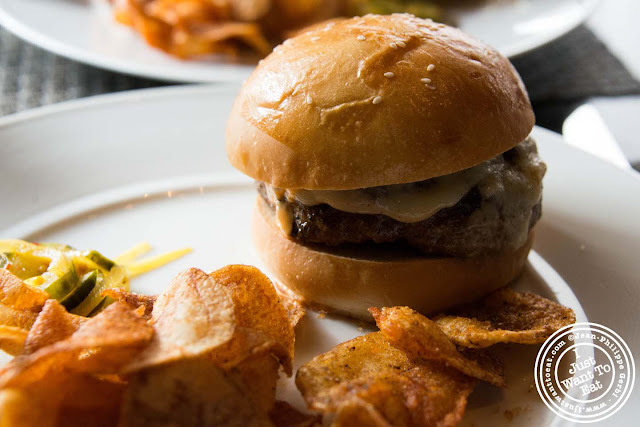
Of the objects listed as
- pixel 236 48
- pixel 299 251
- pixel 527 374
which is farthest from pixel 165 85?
pixel 527 374

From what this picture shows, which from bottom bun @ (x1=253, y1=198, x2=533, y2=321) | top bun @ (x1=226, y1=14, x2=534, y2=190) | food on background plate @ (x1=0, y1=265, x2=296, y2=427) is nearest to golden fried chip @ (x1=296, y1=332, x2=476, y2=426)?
food on background plate @ (x1=0, y1=265, x2=296, y2=427)

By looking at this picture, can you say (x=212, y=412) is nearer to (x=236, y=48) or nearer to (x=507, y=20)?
(x=236, y=48)

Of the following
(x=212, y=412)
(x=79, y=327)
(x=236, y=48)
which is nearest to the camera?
(x=212, y=412)

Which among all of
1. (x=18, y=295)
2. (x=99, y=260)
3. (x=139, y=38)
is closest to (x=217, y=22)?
(x=139, y=38)

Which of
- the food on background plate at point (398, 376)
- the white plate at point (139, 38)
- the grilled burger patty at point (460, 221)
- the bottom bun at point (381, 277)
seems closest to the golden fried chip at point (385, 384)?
the food on background plate at point (398, 376)

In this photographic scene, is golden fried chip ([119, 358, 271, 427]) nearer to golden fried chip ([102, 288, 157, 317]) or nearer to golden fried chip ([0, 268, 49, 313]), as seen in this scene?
golden fried chip ([102, 288, 157, 317])

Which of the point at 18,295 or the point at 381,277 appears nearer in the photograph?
the point at 18,295

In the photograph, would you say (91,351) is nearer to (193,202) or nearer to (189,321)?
(189,321)
